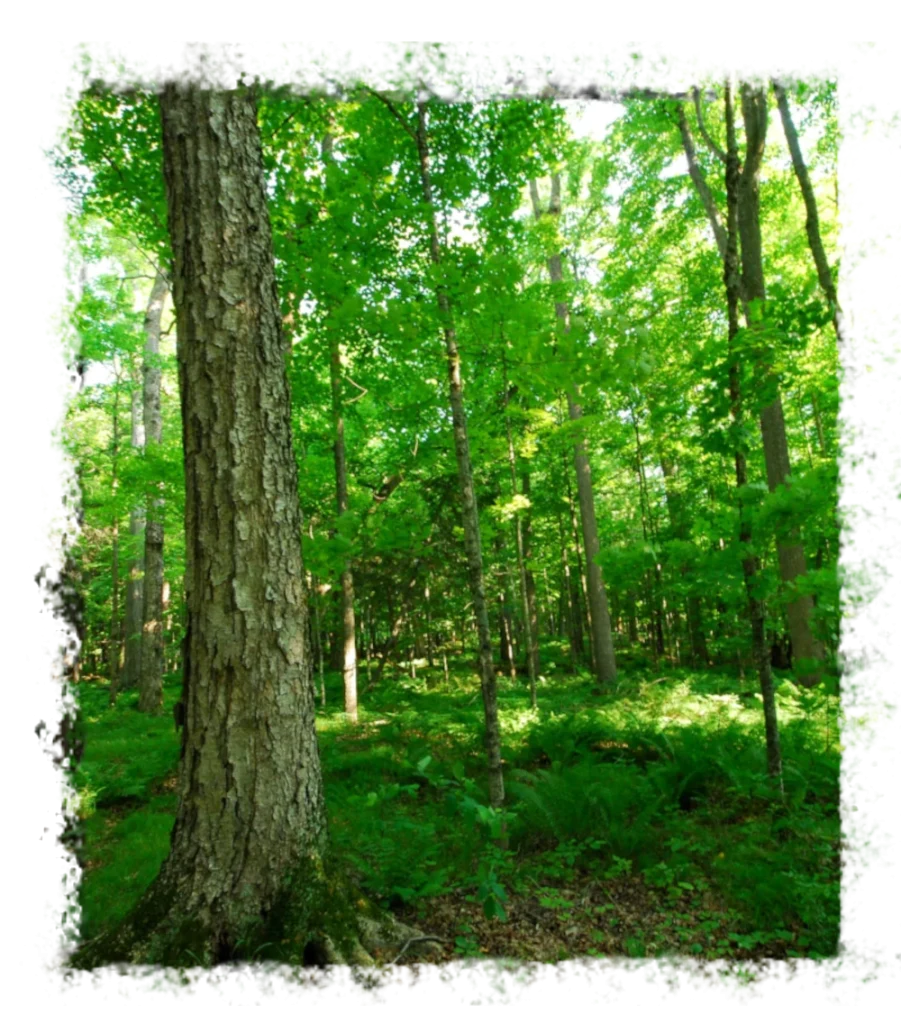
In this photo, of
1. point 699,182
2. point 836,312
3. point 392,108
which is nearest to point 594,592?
point 836,312

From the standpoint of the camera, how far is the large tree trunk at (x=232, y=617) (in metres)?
2.24

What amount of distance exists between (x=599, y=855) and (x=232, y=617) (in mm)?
3182

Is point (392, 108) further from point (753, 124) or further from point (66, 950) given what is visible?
point (753, 124)

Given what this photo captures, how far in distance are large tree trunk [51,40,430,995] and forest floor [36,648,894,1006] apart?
1.32ft

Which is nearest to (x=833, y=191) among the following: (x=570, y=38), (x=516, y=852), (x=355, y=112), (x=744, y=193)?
(x=744, y=193)

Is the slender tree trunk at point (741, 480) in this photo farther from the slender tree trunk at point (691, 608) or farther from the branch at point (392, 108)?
the slender tree trunk at point (691, 608)

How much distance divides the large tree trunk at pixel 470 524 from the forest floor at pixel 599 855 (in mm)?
328

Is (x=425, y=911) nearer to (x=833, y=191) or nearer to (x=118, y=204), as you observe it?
(x=118, y=204)

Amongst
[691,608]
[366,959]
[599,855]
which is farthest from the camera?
[691,608]

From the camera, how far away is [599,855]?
12.2 feet

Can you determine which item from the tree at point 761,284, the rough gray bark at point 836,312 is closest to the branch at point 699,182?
the tree at point 761,284

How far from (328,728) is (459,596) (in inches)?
225

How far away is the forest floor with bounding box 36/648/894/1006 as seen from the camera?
8.00 ft

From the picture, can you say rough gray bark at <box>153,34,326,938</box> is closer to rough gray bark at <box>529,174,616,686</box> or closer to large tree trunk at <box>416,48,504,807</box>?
large tree trunk at <box>416,48,504,807</box>
